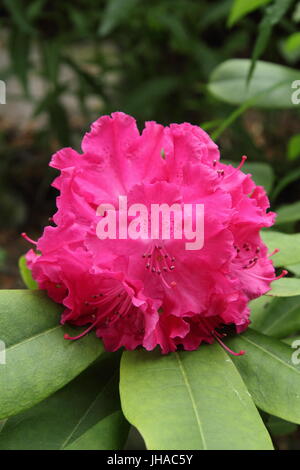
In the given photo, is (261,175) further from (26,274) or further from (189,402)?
(189,402)

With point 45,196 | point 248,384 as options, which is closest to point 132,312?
point 248,384

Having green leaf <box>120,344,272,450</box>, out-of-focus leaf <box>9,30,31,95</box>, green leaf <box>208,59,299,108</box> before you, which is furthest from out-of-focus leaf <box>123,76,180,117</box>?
green leaf <box>120,344,272,450</box>

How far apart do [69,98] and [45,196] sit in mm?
1125

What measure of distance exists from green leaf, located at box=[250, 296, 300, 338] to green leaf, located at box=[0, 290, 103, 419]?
1.06ft

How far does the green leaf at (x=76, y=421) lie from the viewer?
2.45 feet

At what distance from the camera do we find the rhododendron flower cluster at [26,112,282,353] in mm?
765

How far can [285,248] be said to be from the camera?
3.13ft

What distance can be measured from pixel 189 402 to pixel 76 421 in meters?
0.16

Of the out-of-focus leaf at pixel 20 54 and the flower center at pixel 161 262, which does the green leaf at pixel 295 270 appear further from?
the out-of-focus leaf at pixel 20 54

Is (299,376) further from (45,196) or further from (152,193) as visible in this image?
→ (45,196)

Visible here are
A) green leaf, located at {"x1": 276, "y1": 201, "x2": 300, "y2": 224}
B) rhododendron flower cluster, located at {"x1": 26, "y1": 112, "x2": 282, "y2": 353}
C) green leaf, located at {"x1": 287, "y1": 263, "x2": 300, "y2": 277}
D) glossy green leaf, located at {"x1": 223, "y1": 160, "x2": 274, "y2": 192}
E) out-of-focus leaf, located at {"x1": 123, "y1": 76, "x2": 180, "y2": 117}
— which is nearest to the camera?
rhododendron flower cluster, located at {"x1": 26, "y1": 112, "x2": 282, "y2": 353}

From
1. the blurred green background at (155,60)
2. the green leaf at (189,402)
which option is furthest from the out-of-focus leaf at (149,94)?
the green leaf at (189,402)

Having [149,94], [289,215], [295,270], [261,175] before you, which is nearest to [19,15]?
[149,94]

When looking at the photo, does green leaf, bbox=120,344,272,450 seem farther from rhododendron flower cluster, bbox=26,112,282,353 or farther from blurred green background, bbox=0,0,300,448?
blurred green background, bbox=0,0,300,448
